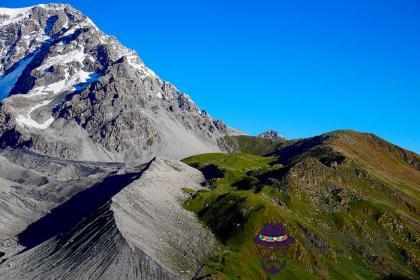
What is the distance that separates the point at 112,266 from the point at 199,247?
120 feet

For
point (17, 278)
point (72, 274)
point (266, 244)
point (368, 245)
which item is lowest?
point (17, 278)

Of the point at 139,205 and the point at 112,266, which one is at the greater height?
the point at 139,205

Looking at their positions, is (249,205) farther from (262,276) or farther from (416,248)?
(416,248)

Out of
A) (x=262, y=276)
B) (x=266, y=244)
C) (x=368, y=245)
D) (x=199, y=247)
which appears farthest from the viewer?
(x=368, y=245)

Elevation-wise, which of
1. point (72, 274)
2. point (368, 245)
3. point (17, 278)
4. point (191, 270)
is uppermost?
point (368, 245)

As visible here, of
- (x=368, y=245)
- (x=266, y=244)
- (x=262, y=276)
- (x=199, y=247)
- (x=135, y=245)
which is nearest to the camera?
(x=135, y=245)

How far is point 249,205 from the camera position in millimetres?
186625

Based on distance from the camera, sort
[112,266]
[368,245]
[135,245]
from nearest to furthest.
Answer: [112,266] < [135,245] < [368,245]

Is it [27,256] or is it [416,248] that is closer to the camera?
[27,256]

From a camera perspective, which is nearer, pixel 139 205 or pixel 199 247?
pixel 199 247

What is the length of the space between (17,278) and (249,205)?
83.9 m

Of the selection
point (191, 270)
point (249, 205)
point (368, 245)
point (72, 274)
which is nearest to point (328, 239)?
point (368, 245)

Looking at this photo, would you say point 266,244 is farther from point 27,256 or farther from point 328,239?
point 27,256

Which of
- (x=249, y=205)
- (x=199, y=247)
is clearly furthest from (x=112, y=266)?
(x=249, y=205)
